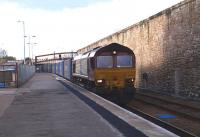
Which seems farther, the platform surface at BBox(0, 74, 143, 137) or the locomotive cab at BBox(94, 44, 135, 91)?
the locomotive cab at BBox(94, 44, 135, 91)

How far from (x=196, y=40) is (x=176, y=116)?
6828mm

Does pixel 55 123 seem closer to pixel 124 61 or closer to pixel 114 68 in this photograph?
pixel 114 68

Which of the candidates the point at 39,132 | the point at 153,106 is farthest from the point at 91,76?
the point at 39,132

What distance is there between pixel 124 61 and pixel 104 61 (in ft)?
3.46

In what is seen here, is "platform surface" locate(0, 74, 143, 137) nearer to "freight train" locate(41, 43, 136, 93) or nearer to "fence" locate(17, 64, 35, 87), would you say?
"freight train" locate(41, 43, 136, 93)

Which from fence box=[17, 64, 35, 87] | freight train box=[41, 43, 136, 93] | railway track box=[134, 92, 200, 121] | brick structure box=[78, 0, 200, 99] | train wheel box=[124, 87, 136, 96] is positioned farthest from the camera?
fence box=[17, 64, 35, 87]

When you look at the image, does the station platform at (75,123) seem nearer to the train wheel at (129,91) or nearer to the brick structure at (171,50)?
the train wheel at (129,91)

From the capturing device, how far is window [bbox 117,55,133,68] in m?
25.8

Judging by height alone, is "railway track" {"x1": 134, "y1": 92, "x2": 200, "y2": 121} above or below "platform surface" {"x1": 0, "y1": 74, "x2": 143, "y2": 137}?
below

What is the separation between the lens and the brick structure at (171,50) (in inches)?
1010

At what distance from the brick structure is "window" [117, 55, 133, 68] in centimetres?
327

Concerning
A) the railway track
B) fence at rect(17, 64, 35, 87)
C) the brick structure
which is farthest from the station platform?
fence at rect(17, 64, 35, 87)

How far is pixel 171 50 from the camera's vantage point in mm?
30078

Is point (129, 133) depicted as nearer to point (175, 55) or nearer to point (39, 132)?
point (39, 132)
